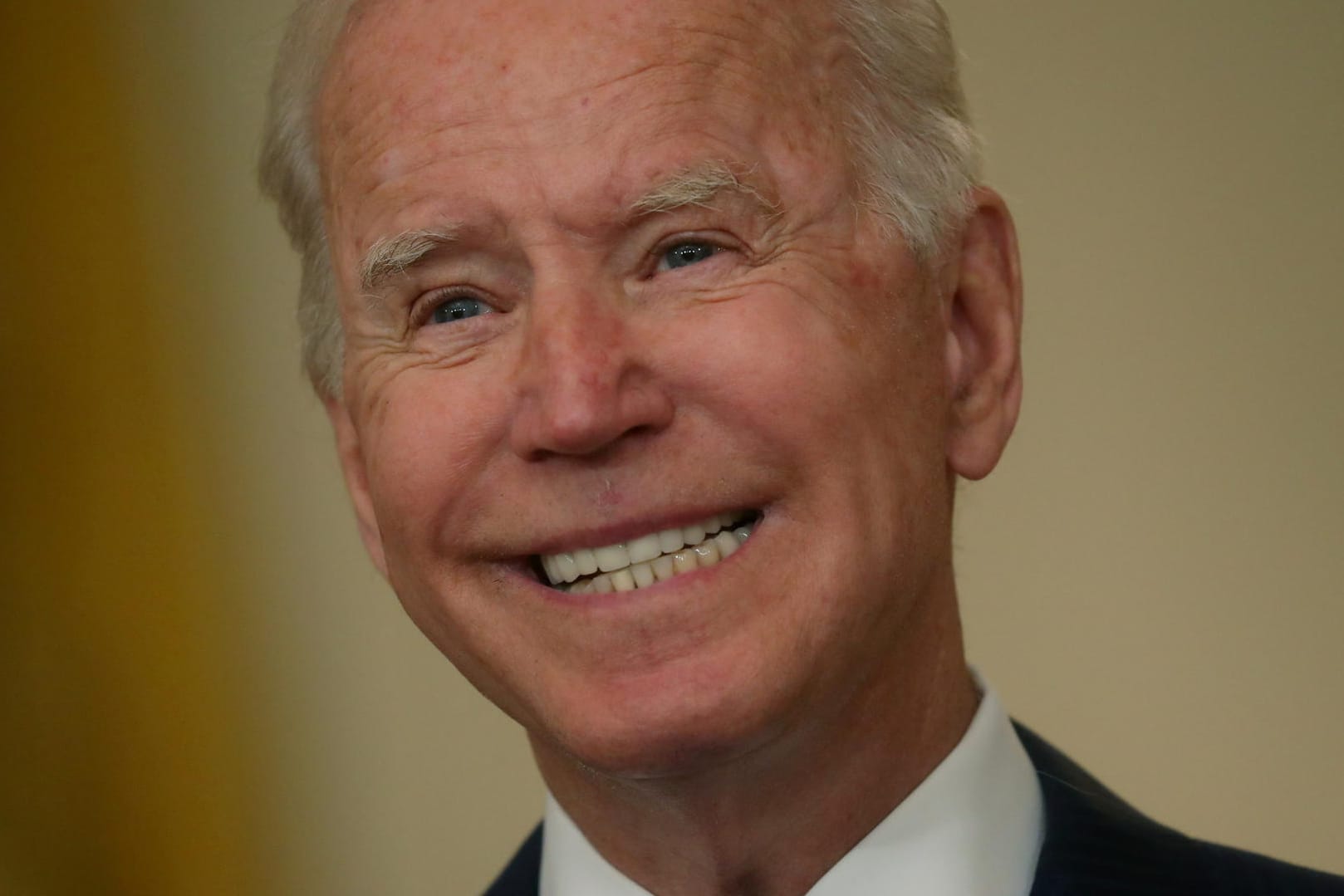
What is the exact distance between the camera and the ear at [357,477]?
216cm

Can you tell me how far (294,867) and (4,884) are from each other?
1.78 feet

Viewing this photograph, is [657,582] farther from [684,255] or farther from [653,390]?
[684,255]

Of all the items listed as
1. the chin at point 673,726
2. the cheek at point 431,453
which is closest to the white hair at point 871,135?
the cheek at point 431,453

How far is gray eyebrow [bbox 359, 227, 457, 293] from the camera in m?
1.83

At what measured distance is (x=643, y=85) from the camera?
5.81 feet

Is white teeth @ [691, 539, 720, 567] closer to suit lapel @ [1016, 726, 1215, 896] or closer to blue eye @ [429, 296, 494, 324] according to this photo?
blue eye @ [429, 296, 494, 324]

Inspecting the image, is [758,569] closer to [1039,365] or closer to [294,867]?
[1039,365]

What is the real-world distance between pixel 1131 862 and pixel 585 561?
686 millimetres

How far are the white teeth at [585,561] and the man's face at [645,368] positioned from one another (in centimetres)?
2

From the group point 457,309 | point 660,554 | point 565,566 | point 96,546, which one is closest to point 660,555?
point 660,554

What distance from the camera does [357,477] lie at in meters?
2.18

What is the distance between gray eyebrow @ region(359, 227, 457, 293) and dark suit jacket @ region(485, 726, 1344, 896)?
0.92 m

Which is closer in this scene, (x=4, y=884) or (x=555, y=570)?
(x=555, y=570)

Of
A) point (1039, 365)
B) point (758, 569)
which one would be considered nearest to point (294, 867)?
point (1039, 365)
